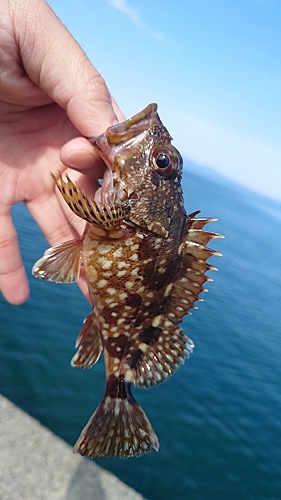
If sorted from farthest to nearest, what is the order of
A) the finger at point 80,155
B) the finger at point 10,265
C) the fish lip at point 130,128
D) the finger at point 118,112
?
1. the finger at point 10,265
2. the finger at point 118,112
3. the finger at point 80,155
4. the fish lip at point 130,128

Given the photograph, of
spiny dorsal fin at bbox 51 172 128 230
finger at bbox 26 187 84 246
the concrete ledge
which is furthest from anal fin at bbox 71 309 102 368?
the concrete ledge

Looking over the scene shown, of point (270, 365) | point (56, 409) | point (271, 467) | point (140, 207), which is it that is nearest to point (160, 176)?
point (140, 207)

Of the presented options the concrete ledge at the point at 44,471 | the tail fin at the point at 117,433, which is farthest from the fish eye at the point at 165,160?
the concrete ledge at the point at 44,471

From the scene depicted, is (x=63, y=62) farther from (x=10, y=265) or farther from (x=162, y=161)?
(x=10, y=265)

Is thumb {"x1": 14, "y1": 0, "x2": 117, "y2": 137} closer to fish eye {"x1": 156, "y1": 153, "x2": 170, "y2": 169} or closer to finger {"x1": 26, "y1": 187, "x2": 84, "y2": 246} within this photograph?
fish eye {"x1": 156, "y1": 153, "x2": 170, "y2": 169}

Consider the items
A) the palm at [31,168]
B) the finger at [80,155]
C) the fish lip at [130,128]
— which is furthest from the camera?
the palm at [31,168]

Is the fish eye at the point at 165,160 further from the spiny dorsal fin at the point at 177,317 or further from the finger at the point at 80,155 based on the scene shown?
the finger at the point at 80,155
